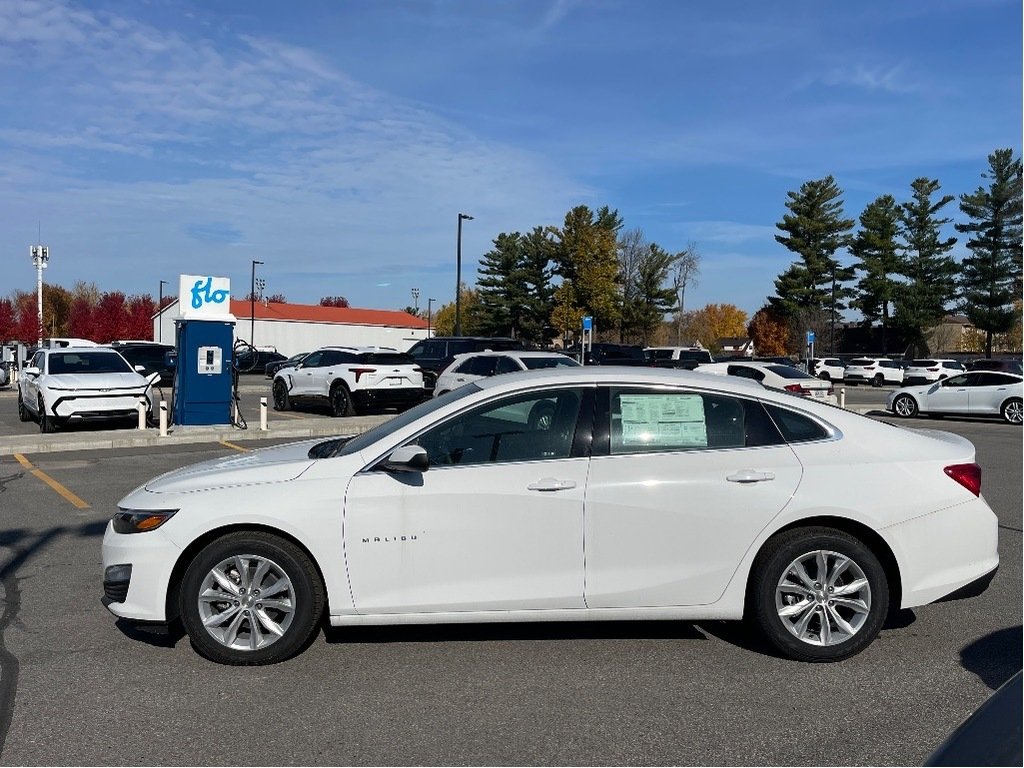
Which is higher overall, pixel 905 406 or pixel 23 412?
pixel 905 406

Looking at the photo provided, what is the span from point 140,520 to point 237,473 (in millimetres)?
541

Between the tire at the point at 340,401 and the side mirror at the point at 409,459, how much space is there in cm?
1616

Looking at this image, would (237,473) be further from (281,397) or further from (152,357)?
(152,357)

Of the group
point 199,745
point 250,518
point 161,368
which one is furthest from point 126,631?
point 161,368

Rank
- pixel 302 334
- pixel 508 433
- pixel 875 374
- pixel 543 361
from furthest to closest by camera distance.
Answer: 1. pixel 302 334
2. pixel 875 374
3. pixel 543 361
4. pixel 508 433

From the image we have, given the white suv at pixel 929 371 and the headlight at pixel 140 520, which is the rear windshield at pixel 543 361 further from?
the white suv at pixel 929 371

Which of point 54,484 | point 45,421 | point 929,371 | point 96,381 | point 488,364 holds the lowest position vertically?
point 54,484

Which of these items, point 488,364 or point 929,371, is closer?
point 488,364

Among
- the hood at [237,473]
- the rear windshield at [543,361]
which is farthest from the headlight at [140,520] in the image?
the rear windshield at [543,361]

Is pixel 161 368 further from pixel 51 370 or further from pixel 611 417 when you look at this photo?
pixel 611 417

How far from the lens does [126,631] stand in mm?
5480

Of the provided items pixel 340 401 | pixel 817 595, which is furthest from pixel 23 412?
pixel 817 595

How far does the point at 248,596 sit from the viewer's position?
15.9 feet

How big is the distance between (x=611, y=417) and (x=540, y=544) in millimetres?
806
